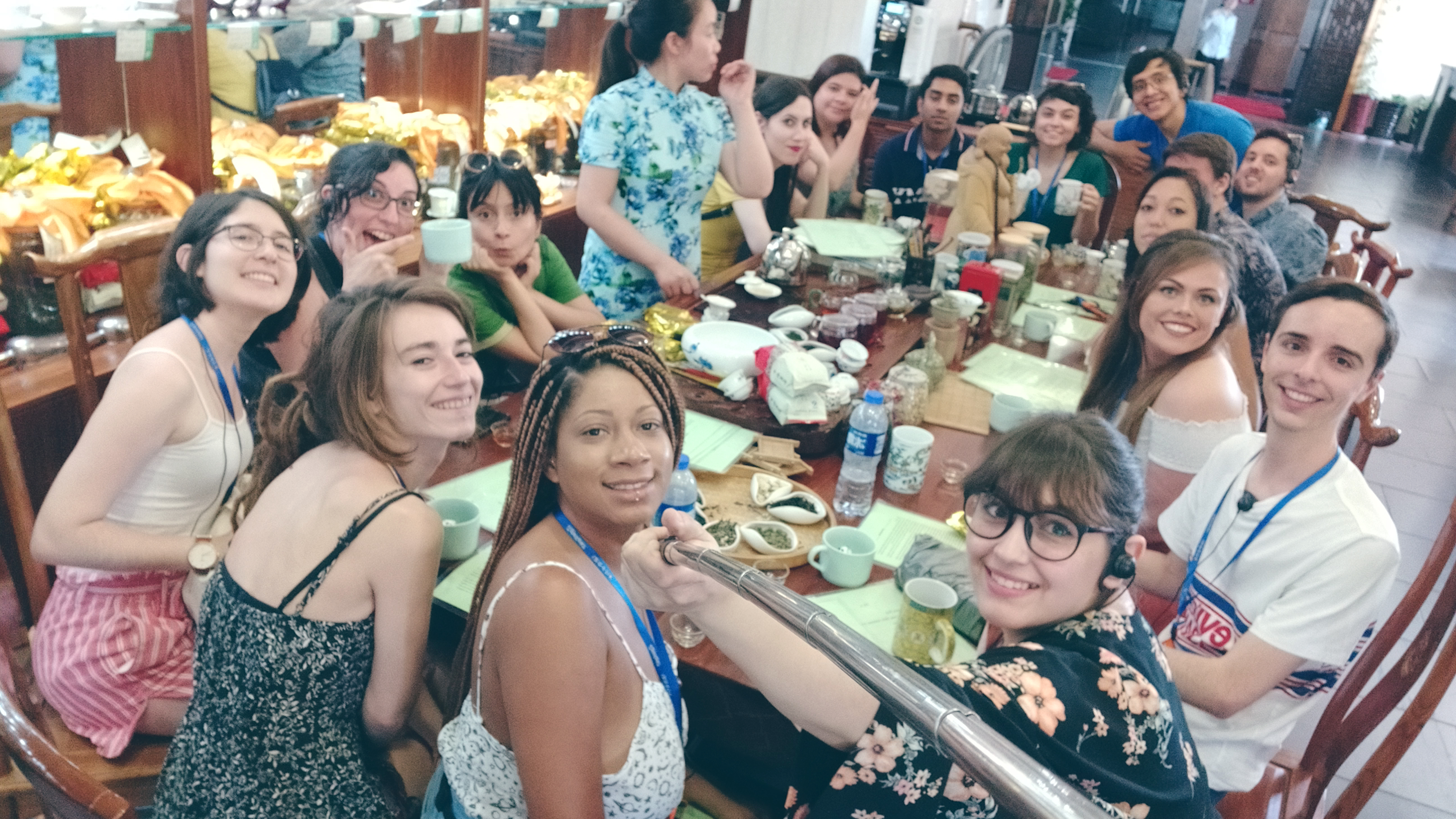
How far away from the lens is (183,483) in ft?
6.01

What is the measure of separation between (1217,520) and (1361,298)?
0.46 m

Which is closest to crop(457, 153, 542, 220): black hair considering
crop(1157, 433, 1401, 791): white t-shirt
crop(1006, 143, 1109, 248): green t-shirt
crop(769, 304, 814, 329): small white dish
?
crop(769, 304, 814, 329): small white dish

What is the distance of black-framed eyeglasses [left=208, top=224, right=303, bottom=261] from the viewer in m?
1.93

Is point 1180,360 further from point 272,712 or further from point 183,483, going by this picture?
point 183,483

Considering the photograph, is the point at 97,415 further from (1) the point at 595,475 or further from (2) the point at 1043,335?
(2) the point at 1043,335

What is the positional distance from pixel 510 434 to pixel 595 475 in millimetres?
926

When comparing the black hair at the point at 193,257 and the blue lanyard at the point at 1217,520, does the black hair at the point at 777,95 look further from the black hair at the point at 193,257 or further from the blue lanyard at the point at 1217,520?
the blue lanyard at the point at 1217,520

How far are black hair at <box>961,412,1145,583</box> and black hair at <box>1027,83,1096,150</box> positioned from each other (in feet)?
11.0

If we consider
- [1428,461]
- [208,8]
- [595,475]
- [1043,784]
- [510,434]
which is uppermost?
[208,8]

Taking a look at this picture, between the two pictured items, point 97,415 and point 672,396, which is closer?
point 672,396

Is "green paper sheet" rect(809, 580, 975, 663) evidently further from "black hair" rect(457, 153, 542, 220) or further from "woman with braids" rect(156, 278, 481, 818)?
"black hair" rect(457, 153, 542, 220)

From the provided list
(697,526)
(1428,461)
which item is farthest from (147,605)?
(1428,461)

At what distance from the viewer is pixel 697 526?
1.19 m

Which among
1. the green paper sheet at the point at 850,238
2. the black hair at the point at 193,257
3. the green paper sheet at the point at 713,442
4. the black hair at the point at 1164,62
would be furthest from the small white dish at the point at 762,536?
the black hair at the point at 1164,62
